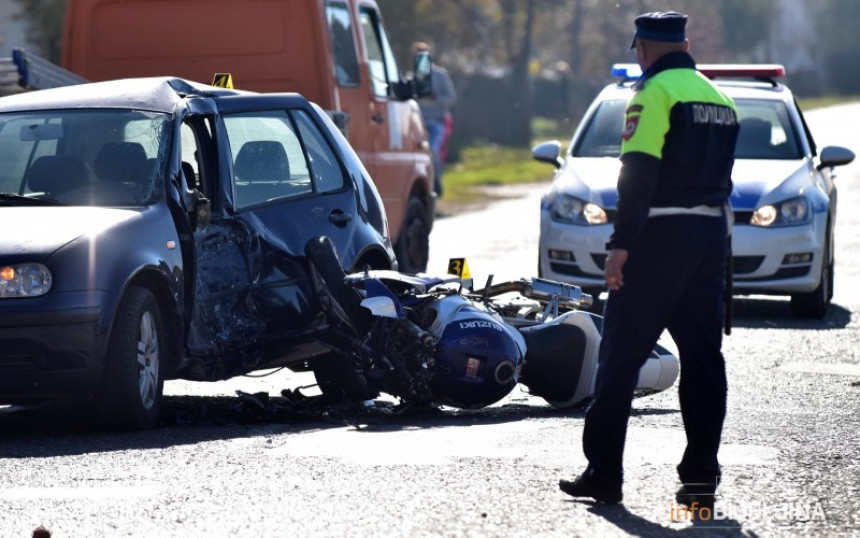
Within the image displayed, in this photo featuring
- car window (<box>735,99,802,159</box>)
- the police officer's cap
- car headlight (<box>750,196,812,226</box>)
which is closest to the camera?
the police officer's cap

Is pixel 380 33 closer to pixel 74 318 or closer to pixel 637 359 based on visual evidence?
pixel 74 318

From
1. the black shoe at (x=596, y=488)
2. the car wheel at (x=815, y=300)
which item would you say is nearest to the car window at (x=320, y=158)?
the black shoe at (x=596, y=488)

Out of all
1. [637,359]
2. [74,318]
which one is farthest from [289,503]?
[74,318]

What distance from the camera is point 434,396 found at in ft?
27.2

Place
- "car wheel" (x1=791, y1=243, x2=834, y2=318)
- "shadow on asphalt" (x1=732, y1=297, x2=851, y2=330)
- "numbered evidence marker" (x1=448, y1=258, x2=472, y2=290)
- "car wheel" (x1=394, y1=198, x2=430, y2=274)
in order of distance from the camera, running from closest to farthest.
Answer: "numbered evidence marker" (x1=448, y1=258, x2=472, y2=290) → "shadow on asphalt" (x1=732, y1=297, x2=851, y2=330) → "car wheel" (x1=791, y1=243, x2=834, y2=318) → "car wheel" (x1=394, y1=198, x2=430, y2=274)

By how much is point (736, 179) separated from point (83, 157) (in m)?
6.03

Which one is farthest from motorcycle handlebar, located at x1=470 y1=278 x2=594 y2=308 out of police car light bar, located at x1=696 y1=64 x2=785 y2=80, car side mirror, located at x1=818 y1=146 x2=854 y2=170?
police car light bar, located at x1=696 y1=64 x2=785 y2=80

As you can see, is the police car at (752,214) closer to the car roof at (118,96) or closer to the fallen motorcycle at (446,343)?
the fallen motorcycle at (446,343)

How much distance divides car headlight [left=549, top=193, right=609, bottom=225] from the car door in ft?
12.1

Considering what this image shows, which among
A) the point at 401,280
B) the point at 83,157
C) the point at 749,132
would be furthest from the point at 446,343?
the point at 749,132

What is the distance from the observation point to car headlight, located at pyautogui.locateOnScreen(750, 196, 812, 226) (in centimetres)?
1295

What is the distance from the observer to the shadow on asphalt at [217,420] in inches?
298

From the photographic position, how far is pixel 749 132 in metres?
14.0

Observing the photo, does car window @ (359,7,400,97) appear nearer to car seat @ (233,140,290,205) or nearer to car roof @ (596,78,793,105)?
car roof @ (596,78,793,105)
